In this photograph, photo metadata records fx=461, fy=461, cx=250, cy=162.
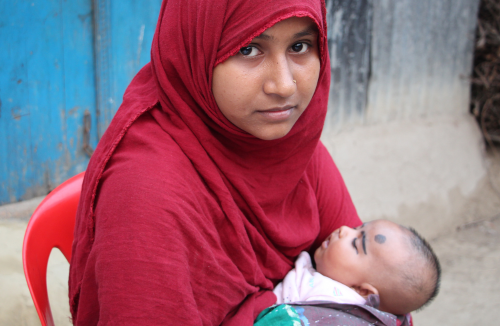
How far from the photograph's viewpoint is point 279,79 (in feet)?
4.28

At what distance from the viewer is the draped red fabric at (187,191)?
3.85 feet

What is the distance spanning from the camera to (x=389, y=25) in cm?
416

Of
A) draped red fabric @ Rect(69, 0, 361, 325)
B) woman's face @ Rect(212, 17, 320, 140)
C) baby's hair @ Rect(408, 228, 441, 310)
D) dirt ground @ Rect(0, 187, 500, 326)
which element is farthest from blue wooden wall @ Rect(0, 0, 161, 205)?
baby's hair @ Rect(408, 228, 441, 310)

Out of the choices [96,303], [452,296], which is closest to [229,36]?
[96,303]

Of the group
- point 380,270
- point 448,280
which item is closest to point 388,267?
point 380,270

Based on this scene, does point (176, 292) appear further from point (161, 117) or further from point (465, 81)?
point (465, 81)

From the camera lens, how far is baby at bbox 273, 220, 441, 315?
5.67ft

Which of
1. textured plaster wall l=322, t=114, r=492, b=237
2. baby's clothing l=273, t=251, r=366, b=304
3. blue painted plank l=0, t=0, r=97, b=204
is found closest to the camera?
baby's clothing l=273, t=251, r=366, b=304

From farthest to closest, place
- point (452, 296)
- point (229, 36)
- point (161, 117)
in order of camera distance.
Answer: point (452, 296) < point (161, 117) < point (229, 36)

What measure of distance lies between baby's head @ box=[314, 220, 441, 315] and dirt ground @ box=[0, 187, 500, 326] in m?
1.41

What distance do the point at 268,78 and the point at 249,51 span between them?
0.09m

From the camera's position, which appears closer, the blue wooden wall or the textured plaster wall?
the blue wooden wall

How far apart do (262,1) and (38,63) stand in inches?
68.2

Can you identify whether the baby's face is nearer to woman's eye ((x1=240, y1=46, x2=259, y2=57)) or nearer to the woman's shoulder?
the woman's shoulder
